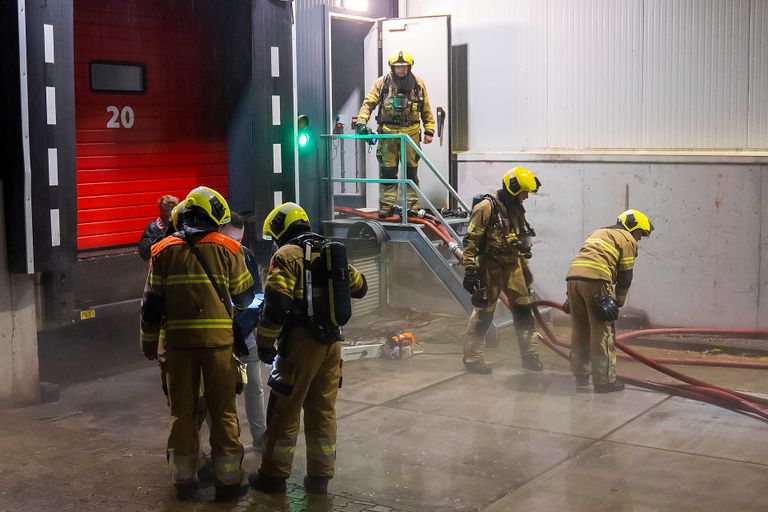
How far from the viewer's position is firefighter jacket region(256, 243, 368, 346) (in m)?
5.75

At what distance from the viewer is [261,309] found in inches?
246

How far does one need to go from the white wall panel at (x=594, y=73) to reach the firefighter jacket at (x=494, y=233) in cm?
282

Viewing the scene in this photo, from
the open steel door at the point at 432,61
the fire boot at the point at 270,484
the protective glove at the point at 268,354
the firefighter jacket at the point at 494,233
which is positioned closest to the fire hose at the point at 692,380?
the firefighter jacket at the point at 494,233

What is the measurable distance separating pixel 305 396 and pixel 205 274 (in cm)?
92

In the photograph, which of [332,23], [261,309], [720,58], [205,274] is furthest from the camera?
[332,23]

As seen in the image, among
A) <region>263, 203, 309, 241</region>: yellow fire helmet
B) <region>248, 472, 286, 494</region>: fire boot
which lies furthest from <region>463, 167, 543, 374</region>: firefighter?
<region>248, 472, 286, 494</region>: fire boot

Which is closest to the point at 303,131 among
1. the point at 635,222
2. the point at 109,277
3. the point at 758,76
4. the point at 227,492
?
the point at 109,277

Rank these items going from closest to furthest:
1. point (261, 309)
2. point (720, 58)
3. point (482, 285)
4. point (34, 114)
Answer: point (261, 309)
point (34, 114)
point (482, 285)
point (720, 58)

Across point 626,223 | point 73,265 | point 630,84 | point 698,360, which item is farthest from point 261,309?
point 630,84

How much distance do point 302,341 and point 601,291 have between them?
3.27 meters

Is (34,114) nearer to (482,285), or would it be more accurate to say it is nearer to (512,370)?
(482,285)

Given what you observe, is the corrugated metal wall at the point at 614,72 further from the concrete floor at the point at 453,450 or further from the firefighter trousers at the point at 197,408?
the firefighter trousers at the point at 197,408

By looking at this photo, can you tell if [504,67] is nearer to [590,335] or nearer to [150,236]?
[590,335]

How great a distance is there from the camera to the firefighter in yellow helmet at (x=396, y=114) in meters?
11.3
